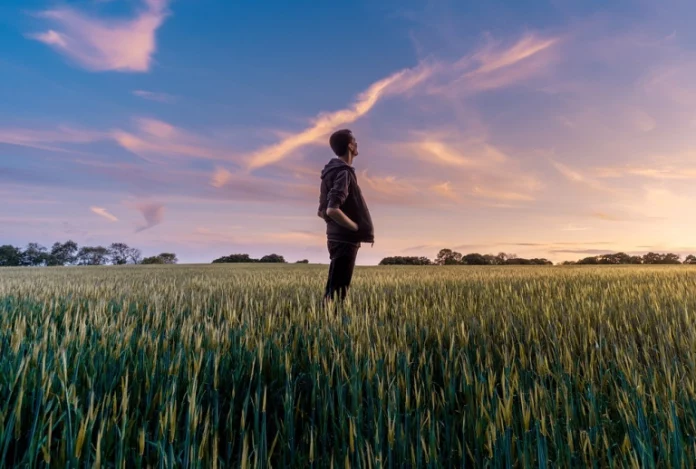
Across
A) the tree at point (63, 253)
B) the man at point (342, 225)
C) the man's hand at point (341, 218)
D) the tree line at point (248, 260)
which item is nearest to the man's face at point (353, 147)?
the man at point (342, 225)

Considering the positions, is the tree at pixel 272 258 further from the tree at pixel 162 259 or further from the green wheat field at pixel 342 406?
the green wheat field at pixel 342 406

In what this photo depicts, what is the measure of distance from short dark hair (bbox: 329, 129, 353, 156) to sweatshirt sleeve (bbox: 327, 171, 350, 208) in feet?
1.55

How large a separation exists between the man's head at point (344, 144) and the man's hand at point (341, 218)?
30.2 inches

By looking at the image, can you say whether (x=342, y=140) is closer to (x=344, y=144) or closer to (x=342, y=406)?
(x=344, y=144)

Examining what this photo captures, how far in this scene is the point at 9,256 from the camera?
49.4 metres

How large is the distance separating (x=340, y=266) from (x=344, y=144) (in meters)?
1.30

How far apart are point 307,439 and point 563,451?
2.94ft

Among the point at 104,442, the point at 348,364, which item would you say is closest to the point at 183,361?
the point at 104,442

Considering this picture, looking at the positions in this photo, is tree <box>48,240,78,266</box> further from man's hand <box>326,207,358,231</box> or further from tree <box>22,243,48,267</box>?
man's hand <box>326,207,358,231</box>

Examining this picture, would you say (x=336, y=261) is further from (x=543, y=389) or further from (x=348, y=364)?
(x=543, y=389)

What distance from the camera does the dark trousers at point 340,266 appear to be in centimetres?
403

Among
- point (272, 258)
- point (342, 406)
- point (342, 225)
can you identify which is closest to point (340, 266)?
point (342, 225)

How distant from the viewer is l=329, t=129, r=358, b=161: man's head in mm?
4152

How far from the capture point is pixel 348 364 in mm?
2082
